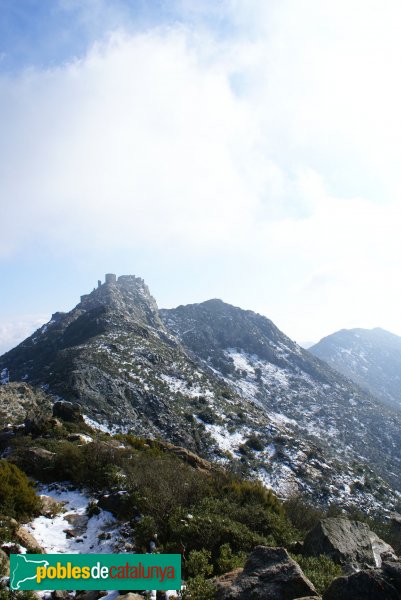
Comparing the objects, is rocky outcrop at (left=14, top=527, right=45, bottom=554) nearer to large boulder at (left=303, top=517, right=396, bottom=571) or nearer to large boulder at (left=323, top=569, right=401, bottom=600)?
large boulder at (left=323, top=569, right=401, bottom=600)

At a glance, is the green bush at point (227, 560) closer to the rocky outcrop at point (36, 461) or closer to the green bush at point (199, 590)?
the green bush at point (199, 590)

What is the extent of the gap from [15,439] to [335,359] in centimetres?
19274

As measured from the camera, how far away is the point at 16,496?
12211mm

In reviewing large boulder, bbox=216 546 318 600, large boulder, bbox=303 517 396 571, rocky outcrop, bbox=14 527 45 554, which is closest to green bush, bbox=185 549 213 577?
large boulder, bbox=216 546 318 600

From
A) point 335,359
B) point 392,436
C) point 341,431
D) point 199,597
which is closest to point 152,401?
point 199,597

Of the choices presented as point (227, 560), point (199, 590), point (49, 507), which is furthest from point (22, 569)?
point (227, 560)

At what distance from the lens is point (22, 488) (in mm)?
12438

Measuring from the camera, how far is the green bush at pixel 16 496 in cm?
1173

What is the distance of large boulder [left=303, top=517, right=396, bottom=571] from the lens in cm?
1045

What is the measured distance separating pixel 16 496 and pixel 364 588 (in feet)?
34.5

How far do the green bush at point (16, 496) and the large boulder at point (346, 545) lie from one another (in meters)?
8.81

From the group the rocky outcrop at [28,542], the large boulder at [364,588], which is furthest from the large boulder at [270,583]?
the rocky outcrop at [28,542]

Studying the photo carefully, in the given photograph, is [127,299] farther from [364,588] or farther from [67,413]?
[364,588]

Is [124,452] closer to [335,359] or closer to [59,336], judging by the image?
[59,336]
